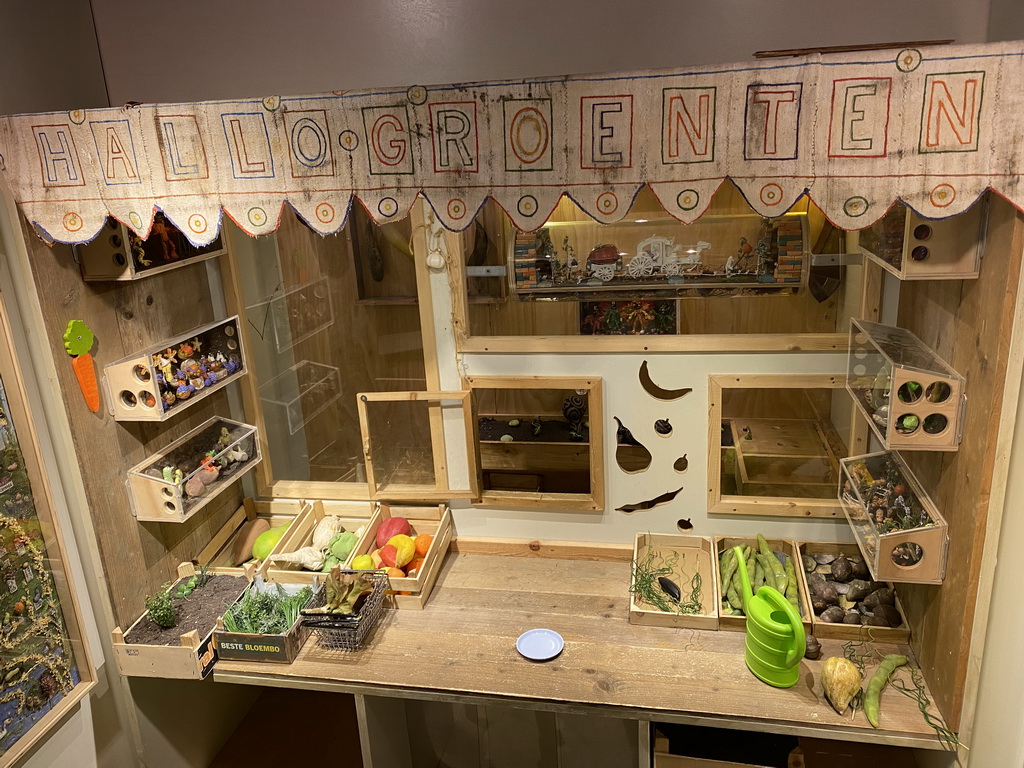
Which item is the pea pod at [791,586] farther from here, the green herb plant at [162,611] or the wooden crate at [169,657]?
the green herb plant at [162,611]

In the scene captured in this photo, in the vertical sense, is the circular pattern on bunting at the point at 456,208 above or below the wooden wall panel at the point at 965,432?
above

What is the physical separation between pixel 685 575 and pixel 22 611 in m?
2.10

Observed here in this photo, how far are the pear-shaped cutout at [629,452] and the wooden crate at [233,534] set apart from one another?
127cm

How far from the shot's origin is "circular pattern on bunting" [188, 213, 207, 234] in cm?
205

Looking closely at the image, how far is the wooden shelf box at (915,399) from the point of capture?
194cm

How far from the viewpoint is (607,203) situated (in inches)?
72.4

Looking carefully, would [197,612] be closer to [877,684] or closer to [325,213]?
[325,213]

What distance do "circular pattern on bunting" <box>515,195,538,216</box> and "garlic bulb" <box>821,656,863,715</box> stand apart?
5.06 ft

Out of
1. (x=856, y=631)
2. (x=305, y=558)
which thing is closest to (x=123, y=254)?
(x=305, y=558)

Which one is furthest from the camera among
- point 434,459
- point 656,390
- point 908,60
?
point 434,459

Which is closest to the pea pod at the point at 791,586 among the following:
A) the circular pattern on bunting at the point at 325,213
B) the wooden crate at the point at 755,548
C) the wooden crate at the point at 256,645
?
the wooden crate at the point at 755,548

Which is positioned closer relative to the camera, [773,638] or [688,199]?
[688,199]

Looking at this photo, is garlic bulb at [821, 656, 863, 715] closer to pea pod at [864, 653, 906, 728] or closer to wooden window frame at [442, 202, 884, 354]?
pea pod at [864, 653, 906, 728]

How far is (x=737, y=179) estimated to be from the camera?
1.77m
